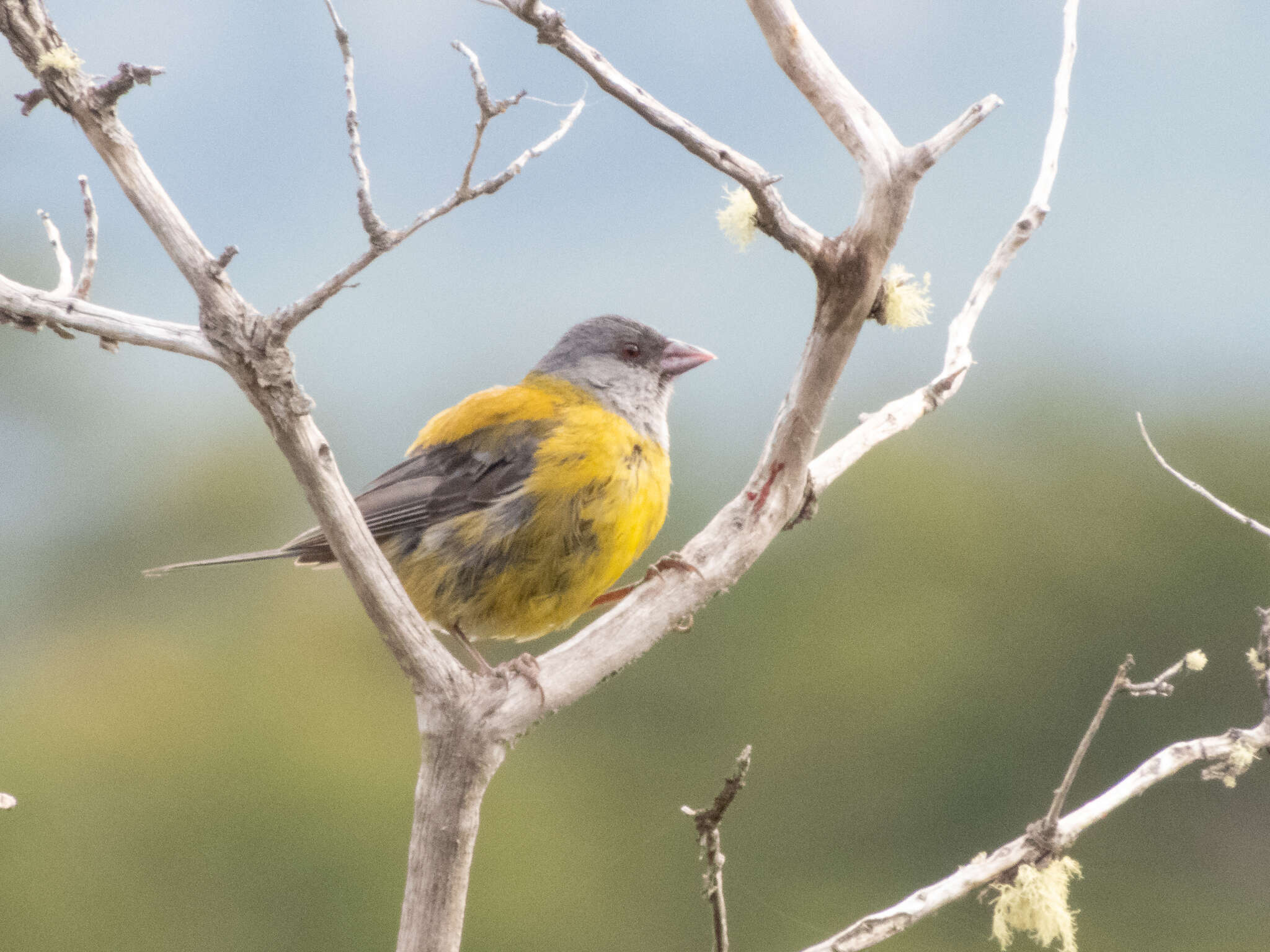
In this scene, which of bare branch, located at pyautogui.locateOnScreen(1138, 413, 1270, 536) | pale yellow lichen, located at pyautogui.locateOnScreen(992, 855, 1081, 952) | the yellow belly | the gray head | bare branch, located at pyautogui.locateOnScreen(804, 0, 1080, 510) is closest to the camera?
pale yellow lichen, located at pyautogui.locateOnScreen(992, 855, 1081, 952)

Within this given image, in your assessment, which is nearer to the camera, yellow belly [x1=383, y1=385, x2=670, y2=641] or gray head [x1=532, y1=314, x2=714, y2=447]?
yellow belly [x1=383, y1=385, x2=670, y2=641]

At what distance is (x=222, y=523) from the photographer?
1762cm

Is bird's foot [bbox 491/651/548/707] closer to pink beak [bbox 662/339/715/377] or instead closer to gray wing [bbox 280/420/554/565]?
gray wing [bbox 280/420/554/565]

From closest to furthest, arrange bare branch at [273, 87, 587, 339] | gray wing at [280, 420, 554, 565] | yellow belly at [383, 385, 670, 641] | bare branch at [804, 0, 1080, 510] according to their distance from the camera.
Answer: bare branch at [273, 87, 587, 339]
bare branch at [804, 0, 1080, 510]
yellow belly at [383, 385, 670, 641]
gray wing at [280, 420, 554, 565]

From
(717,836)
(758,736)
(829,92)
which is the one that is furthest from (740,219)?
(758,736)

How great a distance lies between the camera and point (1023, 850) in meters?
3.06

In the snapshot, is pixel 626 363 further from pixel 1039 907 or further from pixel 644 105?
pixel 1039 907

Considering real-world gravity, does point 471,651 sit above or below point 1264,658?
above

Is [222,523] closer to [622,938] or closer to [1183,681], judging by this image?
[622,938]

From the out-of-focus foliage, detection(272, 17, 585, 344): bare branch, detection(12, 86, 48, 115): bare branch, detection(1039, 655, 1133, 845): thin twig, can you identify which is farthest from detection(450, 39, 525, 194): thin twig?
the out-of-focus foliage

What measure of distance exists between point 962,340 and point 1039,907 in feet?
5.69

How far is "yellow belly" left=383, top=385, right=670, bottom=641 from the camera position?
3.77 metres

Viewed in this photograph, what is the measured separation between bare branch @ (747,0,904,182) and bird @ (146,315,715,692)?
1459 millimetres

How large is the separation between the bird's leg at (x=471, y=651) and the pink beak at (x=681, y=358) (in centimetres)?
127
